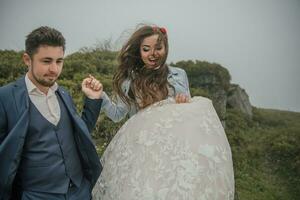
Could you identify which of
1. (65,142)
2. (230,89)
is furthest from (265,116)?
(65,142)

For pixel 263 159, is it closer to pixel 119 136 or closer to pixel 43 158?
pixel 119 136

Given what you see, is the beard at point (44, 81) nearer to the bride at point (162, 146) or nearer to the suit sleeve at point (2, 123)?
the suit sleeve at point (2, 123)

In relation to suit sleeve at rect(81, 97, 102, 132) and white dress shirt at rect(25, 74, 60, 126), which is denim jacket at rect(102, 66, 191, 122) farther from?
white dress shirt at rect(25, 74, 60, 126)

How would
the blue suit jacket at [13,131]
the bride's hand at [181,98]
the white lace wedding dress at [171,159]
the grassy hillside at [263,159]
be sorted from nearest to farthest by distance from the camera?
the blue suit jacket at [13,131], the white lace wedding dress at [171,159], the bride's hand at [181,98], the grassy hillside at [263,159]

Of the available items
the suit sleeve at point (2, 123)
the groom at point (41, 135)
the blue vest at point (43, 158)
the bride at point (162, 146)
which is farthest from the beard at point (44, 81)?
the bride at point (162, 146)

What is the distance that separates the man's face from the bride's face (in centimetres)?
109

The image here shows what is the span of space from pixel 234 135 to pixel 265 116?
8.60ft

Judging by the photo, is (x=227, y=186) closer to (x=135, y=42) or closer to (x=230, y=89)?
(x=135, y=42)

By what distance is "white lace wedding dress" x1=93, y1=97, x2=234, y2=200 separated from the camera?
113 inches

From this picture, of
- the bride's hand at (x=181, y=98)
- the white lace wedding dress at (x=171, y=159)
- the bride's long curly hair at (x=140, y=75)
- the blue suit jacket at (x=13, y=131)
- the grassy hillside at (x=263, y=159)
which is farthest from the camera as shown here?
the grassy hillside at (x=263, y=159)

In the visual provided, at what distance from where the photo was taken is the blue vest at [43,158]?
2.53 m

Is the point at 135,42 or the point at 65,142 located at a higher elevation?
the point at 135,42

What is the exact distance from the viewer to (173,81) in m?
3.62

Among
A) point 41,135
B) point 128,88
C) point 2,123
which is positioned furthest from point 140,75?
point 2,123
